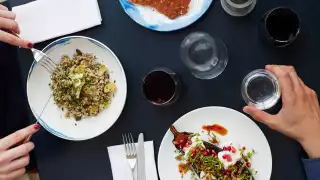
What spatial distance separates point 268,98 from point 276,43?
0.14 m

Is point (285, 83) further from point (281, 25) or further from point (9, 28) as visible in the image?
point (9, 28)

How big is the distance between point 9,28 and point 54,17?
13 centimetres

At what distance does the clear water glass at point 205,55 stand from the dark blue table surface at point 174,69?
0.02 meters

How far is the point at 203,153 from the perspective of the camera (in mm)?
1154

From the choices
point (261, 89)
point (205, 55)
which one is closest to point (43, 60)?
point (205, 55)

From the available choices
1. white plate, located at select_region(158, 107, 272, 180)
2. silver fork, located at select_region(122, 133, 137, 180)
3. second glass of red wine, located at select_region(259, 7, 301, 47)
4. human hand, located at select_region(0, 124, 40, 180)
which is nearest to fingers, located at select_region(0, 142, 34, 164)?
human hand, located at select_region(0, 124, 40, 180)

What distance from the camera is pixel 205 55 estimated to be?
1.15 metres

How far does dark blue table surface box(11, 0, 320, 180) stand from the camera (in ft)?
3.72

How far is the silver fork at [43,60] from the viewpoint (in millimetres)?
1185

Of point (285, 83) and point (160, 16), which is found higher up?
point (160, 16)

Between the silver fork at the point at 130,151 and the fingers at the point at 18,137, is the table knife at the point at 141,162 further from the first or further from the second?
the fingers at the point at 18,137

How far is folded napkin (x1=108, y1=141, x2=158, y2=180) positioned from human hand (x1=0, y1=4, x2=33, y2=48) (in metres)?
0.38

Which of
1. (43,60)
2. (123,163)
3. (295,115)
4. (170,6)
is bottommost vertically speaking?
(123,163)

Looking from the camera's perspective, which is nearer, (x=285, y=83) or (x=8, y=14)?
(x=285, y=83)
